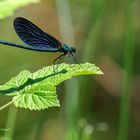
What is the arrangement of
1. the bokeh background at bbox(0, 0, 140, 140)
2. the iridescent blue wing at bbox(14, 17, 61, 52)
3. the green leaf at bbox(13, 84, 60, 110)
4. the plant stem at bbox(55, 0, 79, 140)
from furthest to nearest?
the bokeh background at bbox(0, 0, 140, 140) < the plant stem at bbox(55, 0, 79, 140) < the iridescent blue wing at bbox(14, 17, 61, 52) < the green leaf at bbox(13, 84, 60, 110)

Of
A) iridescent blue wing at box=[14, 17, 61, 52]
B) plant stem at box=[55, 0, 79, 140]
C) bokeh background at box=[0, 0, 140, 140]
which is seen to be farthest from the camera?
bokeh background at box=[0, 0, 140, 140]

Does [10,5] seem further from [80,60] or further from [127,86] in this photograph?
[80,60]

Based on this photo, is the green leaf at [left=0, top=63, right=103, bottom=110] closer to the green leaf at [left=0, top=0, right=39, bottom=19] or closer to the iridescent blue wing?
the iridescent blue wing

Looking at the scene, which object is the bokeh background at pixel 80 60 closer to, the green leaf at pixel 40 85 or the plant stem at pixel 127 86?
the plant stem at pixel 127 86

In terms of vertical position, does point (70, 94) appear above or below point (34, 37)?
below

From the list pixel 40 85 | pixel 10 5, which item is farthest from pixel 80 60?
pixel 40 85

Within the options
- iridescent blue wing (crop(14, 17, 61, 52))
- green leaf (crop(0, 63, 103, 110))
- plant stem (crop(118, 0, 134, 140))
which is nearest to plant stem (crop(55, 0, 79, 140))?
plant stem (crop(118, 0, 134, 140))

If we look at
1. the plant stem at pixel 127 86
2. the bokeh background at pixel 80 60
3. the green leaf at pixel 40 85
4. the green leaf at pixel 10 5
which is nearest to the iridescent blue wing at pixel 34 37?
the green leaf at pixel 10 5
